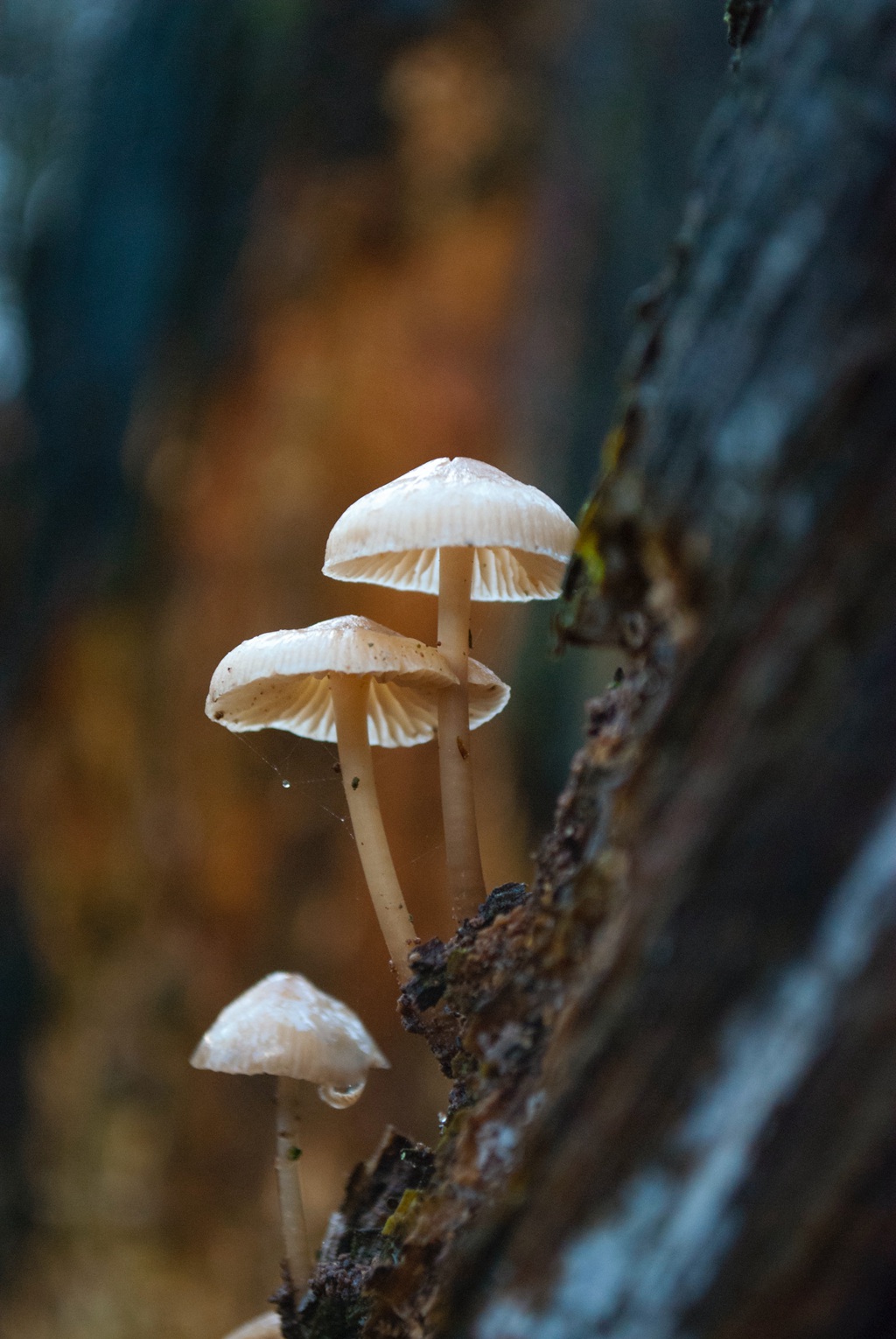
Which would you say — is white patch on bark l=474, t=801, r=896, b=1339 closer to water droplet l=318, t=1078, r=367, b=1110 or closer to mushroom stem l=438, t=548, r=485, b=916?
mushroom stem l=438, t=548, r=485, b=916

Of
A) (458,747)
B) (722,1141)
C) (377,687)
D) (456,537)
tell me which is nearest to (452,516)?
(456,537)

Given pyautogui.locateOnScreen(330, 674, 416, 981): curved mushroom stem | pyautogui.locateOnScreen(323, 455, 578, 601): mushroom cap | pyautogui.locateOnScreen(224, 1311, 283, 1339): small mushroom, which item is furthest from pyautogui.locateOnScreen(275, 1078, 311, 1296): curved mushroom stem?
pyautogui.locateOnScreen(323, 455, 578, 601): mushroom cap

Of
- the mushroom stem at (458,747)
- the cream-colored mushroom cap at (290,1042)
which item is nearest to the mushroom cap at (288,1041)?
the cream-colored mushroom cap at (290,1042)

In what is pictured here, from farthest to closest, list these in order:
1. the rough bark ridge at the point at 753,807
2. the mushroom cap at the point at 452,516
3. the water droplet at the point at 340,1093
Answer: the water droplet at the point at 340,1093 < the mushroom cap at the point at 452,516 < the rough bark ridge at the point at 753,807

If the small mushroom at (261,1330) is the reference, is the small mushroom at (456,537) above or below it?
above

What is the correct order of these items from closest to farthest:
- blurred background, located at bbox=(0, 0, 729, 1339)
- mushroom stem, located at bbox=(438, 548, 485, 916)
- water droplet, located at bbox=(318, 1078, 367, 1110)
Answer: mushroom stem, located at bbox=(438, 548, 485, 916) < water droplet, located at bbox=(318, 1078, 367, 1110) < blurred background, located at bbox=(0, 0, 729, 1339)

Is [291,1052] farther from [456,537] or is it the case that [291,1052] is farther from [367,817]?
[456,537]

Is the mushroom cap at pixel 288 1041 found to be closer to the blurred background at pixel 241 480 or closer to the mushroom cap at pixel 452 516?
the mushroom cap at pixel 452 516
